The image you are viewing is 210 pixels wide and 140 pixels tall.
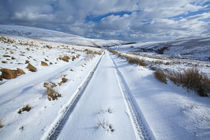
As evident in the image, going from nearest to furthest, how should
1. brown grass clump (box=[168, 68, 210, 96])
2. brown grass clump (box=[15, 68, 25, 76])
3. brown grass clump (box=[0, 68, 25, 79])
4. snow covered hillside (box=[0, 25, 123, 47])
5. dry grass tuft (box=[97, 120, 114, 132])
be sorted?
dry grass tuft (box=[97, 120, 114, 132]) < brown grass clump (box=[168, 68, 210, 96]) < brown grass clump (box=[0, 68, 25, 79]) < brown grass clump (box=[15, 68, 25, 76]) < snow covered hillside (box=[0, 25, 123, 47])

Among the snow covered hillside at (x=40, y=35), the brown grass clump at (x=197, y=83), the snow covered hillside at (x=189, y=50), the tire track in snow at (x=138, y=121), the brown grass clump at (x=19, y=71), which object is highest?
the snow covered hillside at (x=40, y=35)

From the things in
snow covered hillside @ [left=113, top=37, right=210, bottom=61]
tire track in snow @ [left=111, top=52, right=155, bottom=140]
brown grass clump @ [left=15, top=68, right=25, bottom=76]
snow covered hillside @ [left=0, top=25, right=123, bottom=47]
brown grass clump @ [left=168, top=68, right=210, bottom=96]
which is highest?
snow covered hillside @ [left=0, top=25, right=123, bottom=47]

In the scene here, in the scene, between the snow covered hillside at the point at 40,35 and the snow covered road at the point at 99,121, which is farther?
the snow covered hillside at the point at 40,35

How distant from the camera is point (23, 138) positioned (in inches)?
74.2

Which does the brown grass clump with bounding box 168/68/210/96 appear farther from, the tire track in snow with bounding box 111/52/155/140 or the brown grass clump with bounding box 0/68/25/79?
the brown grass clump with bounding box 0/68/25/79

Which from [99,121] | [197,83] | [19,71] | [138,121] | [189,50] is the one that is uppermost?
[189,50]

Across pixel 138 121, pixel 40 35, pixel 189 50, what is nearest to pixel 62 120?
pixel 138 121

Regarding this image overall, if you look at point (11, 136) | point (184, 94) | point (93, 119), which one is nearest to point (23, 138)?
point (11, 136)

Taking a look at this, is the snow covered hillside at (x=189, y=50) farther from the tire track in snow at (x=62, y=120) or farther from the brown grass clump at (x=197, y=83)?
the tire track in snow at (x=62, y=120)

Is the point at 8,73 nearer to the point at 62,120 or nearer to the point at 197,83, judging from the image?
the point at 62,120

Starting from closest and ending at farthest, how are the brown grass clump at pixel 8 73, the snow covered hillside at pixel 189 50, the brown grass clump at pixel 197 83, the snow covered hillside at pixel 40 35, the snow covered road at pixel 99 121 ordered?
the snow covered road at pixel 99 121, the brown grass clump at pixel 197 83, the brown grass clump at pixel 8 73, the snow covered hillside at pixel 189 50, the snow covered hillside at pixel 40 35

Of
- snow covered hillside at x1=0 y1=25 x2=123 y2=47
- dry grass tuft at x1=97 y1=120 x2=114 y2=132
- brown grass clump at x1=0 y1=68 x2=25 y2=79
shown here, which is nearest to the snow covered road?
dry grass tuft at x1=97 y1=120 x2=114 y2=132

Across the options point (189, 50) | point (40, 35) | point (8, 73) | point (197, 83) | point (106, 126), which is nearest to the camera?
point (106, 126)

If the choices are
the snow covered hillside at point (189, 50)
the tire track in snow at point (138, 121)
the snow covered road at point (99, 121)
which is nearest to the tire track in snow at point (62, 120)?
the snow covered road at point (99, 121)
